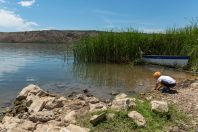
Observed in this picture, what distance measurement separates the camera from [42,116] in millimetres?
7172

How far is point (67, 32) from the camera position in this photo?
59.3 meters

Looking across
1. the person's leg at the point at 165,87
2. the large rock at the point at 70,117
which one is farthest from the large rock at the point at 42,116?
Answer: the person's leg at the point at 165,87

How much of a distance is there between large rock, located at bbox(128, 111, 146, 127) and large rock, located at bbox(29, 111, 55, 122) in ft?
5.79

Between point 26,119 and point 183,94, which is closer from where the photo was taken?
point 26,119

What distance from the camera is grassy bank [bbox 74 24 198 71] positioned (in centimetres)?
1891

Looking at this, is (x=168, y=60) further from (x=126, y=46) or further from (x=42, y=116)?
(x=42, y=116)

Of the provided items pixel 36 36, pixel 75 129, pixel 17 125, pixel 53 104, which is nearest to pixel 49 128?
pixel 75 129

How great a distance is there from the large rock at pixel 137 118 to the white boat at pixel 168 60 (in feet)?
34.4

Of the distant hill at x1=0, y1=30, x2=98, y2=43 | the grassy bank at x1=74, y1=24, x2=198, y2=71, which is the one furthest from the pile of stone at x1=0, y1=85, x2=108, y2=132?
the distant hill at x1=0, y1=30, x2=98, y2=43

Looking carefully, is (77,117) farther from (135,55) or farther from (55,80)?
(135,55)

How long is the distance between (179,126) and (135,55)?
43.8 feet

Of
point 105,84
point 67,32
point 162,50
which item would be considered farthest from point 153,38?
point 67,32

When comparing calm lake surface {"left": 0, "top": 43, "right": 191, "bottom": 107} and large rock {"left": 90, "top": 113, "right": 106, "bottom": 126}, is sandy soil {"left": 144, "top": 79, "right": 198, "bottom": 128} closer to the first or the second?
large rock {"left": 90, "top": 113, "right": 106, "bottom": 126}

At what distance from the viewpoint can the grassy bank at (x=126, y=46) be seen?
18.9 meters
